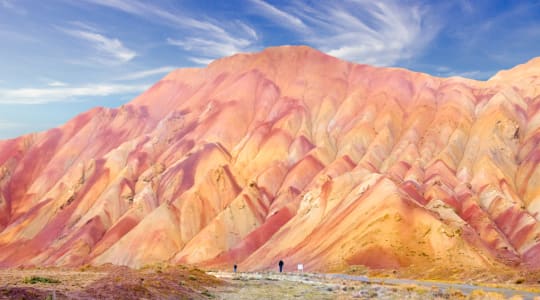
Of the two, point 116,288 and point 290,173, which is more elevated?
point 290,173

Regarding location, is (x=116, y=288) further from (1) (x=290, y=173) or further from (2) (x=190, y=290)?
(1) (x=290, y=173)

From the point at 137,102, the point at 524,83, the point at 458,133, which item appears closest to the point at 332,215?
the point at 458,133

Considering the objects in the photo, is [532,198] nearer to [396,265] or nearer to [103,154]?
[396,265]

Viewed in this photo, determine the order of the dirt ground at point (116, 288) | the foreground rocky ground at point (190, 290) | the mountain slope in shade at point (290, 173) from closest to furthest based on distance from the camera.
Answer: the dirt ground at point (116, 288) < the foreground rocky ground at point (190, 290) < the mountain slope in shade at point (290, 173)

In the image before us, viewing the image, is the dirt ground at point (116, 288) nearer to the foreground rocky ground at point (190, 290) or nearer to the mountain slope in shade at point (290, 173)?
the foreground rocky ground at point (190, 290)

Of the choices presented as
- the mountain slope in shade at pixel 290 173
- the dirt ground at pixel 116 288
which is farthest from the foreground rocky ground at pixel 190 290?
the mountain slope in shade at pixel 290 173

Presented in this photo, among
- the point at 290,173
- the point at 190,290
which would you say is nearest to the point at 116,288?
the point at 190,290

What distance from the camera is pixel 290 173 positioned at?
122m

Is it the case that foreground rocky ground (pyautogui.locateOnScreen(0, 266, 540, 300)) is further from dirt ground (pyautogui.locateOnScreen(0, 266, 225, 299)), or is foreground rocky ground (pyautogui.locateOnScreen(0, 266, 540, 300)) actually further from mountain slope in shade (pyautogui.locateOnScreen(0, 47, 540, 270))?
mountain slope in shade (pyautogui.locateOnScreen(0, 47, 540, 270))

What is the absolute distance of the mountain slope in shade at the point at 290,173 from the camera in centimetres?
8506

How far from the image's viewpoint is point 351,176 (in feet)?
340

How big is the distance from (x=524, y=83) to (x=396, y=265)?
8214cm

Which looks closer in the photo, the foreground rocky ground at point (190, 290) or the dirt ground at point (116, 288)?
the dirt ground at point (116, 288)

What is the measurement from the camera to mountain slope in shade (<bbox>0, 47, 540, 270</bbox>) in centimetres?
8506
